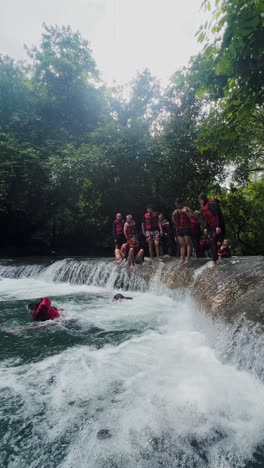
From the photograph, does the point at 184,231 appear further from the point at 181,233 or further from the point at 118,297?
the point at 118,297

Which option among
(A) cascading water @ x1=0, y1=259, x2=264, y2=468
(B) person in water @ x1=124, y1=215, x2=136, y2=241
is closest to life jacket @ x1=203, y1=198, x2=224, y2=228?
(A) cascading water @ x1=0, y1=259, x2=264, y2=468

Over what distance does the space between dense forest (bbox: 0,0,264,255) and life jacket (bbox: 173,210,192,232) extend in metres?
7.35

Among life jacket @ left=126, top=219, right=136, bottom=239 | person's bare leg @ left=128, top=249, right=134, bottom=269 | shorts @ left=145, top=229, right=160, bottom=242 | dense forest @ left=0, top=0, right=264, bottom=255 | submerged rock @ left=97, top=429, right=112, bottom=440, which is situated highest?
dense forest @ left=0, top=0, right=264, bottom=255

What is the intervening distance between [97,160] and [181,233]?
12199 millimetres

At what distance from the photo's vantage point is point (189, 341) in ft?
19.3

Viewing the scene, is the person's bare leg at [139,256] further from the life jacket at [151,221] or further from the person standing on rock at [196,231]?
the person standing on rock at [196,231]

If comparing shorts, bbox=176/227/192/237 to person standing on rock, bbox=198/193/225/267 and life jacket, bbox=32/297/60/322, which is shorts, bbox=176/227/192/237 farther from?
life jacket, bbox=32/297/60/322

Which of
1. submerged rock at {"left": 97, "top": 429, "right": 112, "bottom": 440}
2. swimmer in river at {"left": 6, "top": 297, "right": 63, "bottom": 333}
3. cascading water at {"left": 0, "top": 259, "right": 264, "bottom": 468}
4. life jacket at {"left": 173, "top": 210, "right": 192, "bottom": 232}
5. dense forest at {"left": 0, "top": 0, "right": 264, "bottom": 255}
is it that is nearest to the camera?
cascading water at {"left": 0, "top": 259, "right": 264, "bottom": 468}

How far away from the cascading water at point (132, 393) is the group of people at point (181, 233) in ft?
7.61

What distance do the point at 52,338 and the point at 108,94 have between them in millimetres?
27409

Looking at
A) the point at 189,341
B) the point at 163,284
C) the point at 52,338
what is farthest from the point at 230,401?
the point at 163,284

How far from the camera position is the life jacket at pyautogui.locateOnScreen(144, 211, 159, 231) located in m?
11.1

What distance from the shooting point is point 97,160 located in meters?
20.2

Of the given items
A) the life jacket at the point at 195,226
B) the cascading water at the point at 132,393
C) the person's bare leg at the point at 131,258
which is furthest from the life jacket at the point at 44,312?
the life jacket at the point at 195,226
